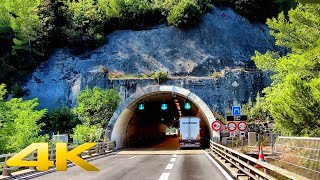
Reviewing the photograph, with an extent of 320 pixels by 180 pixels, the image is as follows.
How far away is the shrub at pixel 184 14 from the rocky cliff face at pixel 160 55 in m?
1.30

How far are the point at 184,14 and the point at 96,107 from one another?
93.3 ft

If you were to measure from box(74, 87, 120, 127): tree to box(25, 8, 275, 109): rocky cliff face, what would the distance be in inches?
456

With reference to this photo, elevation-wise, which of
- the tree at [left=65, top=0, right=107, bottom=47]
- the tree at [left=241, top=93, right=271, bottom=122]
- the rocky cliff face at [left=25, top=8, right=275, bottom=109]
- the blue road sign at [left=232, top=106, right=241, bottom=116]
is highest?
the tree at [left=65, top=0, right=107, bottom=47]

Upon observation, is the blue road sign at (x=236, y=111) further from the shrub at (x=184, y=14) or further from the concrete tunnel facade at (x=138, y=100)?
the shrub at (x=184, y=14)

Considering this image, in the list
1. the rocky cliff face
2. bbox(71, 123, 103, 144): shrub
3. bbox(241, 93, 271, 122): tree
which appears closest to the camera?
bbox(71, 123, 103, 144): shrub

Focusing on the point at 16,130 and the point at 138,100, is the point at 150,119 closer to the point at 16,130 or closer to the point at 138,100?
the point at 138,100

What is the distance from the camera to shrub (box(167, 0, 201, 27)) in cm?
6644

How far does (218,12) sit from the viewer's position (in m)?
72.4

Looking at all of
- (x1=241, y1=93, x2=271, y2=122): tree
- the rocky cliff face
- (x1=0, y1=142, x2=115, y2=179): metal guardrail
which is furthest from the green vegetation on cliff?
(x1=0, y1=142, x2=115, y2=179): metal guardrail

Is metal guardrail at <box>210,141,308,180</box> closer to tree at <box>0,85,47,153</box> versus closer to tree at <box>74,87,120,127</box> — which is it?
tree at <box>0,85,47,153</box>

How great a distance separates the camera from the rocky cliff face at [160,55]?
196 feet

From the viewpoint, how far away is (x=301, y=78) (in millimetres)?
21875

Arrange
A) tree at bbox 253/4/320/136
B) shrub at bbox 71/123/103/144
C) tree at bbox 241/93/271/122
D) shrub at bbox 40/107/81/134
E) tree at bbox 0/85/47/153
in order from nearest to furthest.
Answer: tree at bbox 253/4/320/136 < tree at bbox 0/85/47/153 < shrub at bbox 71/123/103/144 < tree at bbox 241/93/271/122 < shrub at bbox 40/107/81/134

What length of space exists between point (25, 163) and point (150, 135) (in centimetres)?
5023
